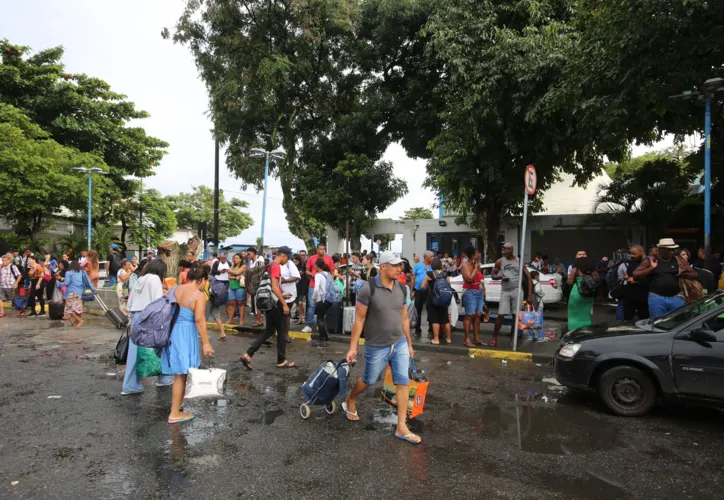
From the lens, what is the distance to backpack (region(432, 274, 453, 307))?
9.20 m

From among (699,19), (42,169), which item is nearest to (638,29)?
(699,19)

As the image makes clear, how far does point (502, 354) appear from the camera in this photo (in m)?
8.68

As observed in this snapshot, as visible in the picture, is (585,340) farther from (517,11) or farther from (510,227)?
(510,227)

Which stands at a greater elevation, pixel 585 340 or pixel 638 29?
pixel 638 29

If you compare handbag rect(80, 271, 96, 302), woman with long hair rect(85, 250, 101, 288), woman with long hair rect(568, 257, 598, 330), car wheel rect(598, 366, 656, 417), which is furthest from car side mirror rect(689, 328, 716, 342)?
handbag rect(80, 271, 96, 302)

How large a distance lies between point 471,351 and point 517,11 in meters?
12.8

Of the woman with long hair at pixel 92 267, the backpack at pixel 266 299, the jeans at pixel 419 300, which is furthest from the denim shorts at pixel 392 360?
the woman with long hair at pixel 92 267

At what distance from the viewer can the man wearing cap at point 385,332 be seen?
465 centimetres

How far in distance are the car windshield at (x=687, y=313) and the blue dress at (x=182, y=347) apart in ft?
16.3

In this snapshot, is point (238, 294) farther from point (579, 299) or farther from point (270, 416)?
point (579, 299)

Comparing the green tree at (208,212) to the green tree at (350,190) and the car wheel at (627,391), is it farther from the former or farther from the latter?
the car wheel at (627,391)

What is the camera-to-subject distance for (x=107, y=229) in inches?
1179

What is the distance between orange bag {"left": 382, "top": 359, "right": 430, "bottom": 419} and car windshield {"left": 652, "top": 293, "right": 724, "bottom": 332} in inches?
108

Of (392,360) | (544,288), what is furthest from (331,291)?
(544,288)
